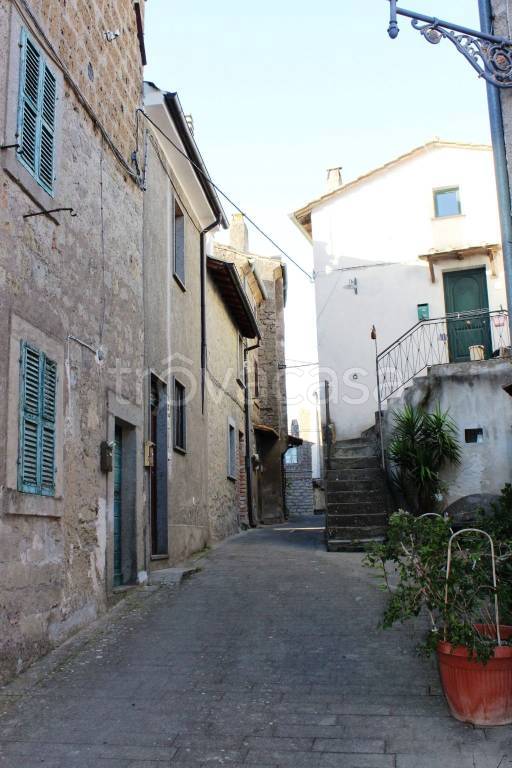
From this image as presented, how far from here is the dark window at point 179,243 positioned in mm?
11477

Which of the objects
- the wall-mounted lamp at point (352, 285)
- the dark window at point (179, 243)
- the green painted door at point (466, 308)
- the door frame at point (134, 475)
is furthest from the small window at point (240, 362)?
the door frame at point (134, 475)

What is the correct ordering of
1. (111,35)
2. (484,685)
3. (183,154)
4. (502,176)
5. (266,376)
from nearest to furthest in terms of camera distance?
(484,685), (502,176), (111,35), (183,154), (266,376)

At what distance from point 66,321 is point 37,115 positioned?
175cm

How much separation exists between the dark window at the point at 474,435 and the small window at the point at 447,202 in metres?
6.51

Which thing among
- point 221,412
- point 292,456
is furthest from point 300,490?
point 221,412

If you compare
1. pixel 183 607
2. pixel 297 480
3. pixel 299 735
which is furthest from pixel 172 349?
pixel 297 480

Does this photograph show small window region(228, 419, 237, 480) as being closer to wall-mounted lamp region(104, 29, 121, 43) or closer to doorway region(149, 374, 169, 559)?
doorway region(149, 374, 169, 559)

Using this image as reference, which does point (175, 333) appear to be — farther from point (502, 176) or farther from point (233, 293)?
point (502, 176)

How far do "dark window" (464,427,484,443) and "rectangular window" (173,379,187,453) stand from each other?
13.9 feet

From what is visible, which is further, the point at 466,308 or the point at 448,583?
the point at 466,308

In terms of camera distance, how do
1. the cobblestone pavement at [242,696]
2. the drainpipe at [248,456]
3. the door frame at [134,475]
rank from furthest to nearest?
the drainpipe at [248,456]
the door frame at [134,475]
the cobblestone pavement at [242,696]

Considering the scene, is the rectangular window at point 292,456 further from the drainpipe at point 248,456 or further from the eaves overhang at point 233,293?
the eaves overhang at point 233,293

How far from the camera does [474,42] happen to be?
554 cm

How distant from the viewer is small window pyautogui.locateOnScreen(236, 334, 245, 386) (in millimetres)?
17456
